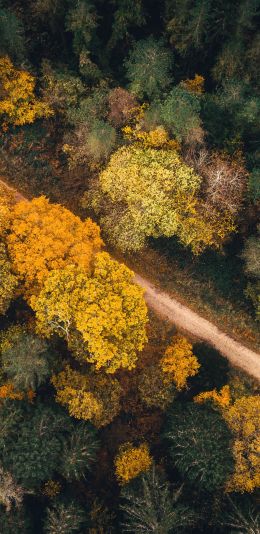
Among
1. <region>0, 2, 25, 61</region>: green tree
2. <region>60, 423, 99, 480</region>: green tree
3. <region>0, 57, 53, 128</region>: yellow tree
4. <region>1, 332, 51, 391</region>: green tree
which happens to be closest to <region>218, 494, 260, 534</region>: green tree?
<region>60, 423, 99, 480</region>: green tree

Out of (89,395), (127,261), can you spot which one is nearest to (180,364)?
(89,395)

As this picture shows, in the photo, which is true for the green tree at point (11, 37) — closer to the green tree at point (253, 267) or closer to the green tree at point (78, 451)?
the green tree at point (253, 267)

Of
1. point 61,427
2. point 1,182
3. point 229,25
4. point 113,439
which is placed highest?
point 229,25

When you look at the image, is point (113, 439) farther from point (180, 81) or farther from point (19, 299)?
point (180, 81)

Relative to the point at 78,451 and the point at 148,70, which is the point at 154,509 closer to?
the point at 78,451

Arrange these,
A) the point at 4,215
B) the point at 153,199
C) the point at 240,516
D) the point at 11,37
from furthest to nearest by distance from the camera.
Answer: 1. the point at 11,37
2. the point at 153,199
3. the point at 4,215
4. the point at 240,516

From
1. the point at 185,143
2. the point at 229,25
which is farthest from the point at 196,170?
the point at 229,25

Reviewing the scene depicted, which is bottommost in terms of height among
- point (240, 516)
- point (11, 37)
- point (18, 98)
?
point (240, 516)

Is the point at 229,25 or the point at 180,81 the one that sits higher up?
the point at 229,25
